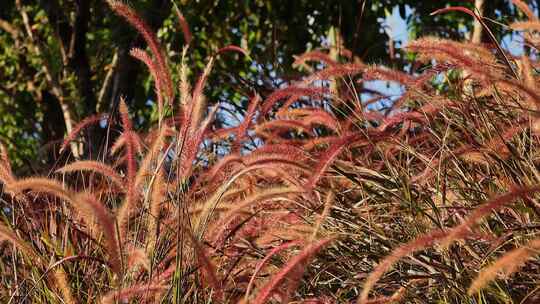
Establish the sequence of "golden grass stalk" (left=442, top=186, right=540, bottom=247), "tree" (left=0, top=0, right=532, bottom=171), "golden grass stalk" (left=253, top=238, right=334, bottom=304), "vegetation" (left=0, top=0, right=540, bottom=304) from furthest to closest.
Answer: "tree" (left=0, top=0, right=532, bottom=171) < "vegetation" (left=0, top=0, right=540, bottom=304) < "golden grass stalk" (left=253, top=238, right=334, bottom=304) < "golden grass stalk" (left=442, top=186, right=540, bottom=247)

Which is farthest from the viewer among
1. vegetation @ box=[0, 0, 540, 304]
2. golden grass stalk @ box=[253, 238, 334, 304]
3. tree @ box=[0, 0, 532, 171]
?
tree @ box=[0, 0, 532, 171]

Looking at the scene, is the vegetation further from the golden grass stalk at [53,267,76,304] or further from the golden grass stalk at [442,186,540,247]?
the golden grass stalk at [442,186,540,247]

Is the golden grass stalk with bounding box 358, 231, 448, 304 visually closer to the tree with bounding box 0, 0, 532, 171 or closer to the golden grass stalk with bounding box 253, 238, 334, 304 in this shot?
the golden grass stalk with bounding box 253, 238, 334, 304

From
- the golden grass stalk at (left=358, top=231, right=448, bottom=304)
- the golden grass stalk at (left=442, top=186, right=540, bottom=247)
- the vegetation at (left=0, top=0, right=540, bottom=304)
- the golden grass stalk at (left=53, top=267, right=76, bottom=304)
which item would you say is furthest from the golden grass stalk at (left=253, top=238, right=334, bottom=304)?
the golden grass stalk at (left=53, top=267, right=76, bottom=304)

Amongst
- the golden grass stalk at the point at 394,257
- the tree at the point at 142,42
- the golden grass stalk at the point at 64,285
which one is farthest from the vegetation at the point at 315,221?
the tree at the point at 142,42

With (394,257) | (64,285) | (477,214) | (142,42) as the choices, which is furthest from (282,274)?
(142,42)

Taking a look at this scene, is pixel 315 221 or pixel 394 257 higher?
pixel 394 257

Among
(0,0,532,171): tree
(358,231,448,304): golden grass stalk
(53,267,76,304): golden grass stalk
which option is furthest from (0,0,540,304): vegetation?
(0,0,532,171): tree

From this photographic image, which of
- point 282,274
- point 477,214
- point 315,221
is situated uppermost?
point 477,214

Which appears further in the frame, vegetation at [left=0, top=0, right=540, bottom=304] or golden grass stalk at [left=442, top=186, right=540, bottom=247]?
vegetation at [left=0, top=0, right=540, bottom=304]

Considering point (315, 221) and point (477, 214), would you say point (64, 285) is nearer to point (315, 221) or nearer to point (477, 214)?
point (315, 221)

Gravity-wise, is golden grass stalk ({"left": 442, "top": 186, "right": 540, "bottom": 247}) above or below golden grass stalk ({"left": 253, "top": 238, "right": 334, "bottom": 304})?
above

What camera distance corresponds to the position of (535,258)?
2273 mm

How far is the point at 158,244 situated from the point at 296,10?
4.66m
